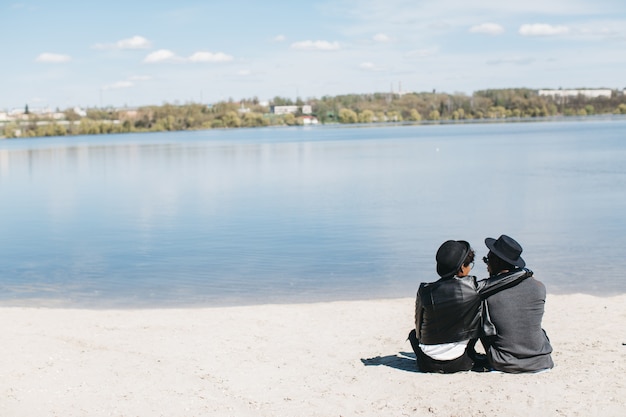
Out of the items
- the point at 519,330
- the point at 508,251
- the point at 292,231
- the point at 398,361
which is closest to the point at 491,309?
the point at 519,330

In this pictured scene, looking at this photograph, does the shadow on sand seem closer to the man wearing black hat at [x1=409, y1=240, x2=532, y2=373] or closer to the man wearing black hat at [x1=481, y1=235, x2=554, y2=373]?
the man wearing black hat at [x1=409, y1=240, x2=532, y2=373]

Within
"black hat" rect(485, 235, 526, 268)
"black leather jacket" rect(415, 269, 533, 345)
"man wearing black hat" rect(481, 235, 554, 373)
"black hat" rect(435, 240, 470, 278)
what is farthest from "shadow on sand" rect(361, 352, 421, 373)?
"black hat" rect(485, 235, 526, 268)

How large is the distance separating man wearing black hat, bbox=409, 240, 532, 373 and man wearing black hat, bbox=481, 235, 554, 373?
0.27 ft

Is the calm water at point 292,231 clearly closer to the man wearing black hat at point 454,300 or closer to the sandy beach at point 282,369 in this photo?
the sandy beach at point 282,369

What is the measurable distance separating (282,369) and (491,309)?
7.27ft

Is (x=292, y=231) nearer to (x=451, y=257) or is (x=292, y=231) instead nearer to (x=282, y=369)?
(x=282, y=369)

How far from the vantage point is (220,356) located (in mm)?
8367

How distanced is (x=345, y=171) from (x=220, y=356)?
117 ft

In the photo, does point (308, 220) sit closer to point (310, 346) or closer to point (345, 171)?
point (310, 346)

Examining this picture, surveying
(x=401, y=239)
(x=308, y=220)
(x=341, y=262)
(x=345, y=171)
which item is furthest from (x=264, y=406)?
(x=345, y=171)

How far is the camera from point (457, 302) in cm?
697

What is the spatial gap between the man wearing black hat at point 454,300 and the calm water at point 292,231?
211 inches

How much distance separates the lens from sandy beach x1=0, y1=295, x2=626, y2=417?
21.9 feet

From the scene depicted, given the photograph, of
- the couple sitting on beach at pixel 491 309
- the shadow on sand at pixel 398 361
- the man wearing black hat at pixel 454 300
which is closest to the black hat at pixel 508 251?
the couple sitting on beach at pixel 491 309
